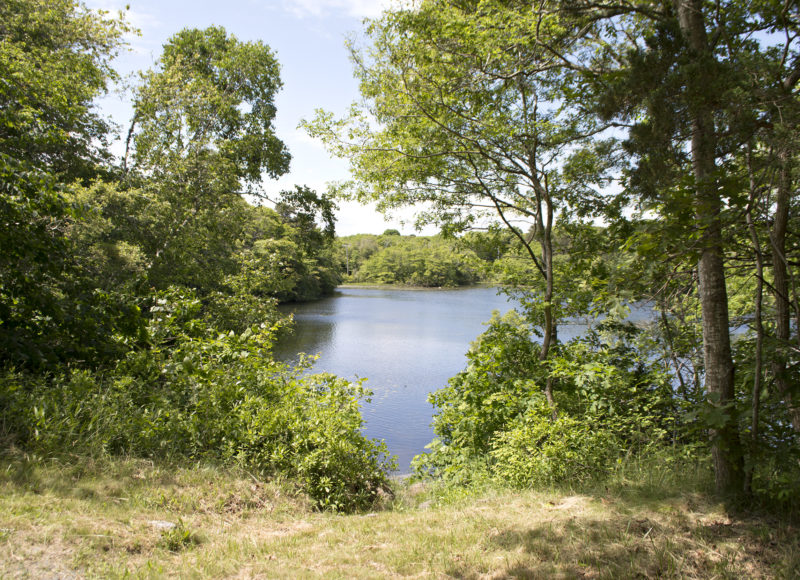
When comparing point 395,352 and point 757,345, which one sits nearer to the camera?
point 757,345

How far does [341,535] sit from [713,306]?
3.30 m

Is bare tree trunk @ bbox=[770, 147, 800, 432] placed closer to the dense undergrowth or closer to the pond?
the dense undergrowth

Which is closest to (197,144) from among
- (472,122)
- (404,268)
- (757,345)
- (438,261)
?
(472,122)

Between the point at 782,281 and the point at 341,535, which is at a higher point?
the point at 782,281

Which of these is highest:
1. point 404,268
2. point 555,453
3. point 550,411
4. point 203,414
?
point 404,268

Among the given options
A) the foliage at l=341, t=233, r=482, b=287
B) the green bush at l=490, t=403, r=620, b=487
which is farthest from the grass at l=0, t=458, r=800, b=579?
the foliage at l=341, t=233, r=482, b=287

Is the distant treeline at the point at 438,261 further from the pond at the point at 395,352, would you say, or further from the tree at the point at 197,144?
the tree at the point at 197,144

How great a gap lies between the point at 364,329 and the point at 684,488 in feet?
90.1

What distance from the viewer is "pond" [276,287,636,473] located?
12.5 metres

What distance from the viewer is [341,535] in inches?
140

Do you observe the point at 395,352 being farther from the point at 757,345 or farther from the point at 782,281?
the point at 757,345

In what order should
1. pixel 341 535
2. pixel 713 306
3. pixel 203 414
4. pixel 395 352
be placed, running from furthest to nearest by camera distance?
pixel 395 352 < pixel 203 414 < pixel 341 535 < pixel 713 306

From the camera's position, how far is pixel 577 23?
17.2 feet

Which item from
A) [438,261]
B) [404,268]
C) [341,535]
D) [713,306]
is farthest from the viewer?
[404,268]
